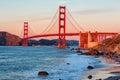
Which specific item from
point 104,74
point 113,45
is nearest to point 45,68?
point 104,74

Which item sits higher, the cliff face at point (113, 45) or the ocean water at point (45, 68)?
the cliff face at point (113, 45)

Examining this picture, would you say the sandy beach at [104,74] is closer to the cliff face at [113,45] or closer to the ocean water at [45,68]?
the ocean water at [45,68]

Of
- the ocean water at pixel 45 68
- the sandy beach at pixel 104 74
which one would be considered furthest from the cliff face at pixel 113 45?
the sandy beach at pixel 104 74

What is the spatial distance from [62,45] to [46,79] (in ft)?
327

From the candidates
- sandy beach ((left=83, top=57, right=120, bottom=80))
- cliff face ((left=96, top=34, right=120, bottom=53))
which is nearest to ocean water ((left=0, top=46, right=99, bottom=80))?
sandy beach ((left=83, top=57, right=120, bottom=80))

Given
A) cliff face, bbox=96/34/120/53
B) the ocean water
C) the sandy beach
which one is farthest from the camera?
cliff face, bbox=96/34/120/53

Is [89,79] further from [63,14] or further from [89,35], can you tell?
[63,14]

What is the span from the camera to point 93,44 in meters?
124

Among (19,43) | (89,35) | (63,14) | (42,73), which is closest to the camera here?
(42,73)

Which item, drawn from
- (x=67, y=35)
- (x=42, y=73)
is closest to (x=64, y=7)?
(x=67, y=35)

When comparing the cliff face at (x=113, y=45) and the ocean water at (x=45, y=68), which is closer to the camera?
the ocean water at (x=45, y=68)

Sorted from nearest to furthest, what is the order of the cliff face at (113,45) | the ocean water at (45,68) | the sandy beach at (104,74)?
the sandy beach at (104,74), the ocean water at (45,68), the cliff face at (113,45)

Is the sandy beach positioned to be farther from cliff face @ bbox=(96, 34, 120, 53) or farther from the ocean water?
cliff face @ bbox=(96, 34, 120, 53)

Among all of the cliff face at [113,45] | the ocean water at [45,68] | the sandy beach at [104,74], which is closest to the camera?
the sandy beach at [104,74]
